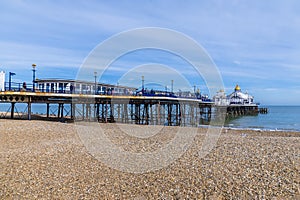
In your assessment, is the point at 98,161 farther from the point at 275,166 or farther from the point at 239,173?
the point at 275,166

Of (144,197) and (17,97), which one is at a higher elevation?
(17,97)

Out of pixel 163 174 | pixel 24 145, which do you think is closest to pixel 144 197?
pixel 163 174

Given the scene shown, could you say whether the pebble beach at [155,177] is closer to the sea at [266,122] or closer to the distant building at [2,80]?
the distant building at [2,80]

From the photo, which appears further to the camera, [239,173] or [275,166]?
[275,166]

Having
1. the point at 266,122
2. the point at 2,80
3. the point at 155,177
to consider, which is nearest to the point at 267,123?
the point at 266,122

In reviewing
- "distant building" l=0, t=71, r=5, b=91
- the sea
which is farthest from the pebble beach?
the sea

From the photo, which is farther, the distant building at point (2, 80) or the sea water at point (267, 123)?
the sea water at point (267, 123)

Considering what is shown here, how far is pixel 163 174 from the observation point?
23.0 feet

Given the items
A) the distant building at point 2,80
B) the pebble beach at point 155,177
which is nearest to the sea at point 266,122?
the distant building at point 2,80

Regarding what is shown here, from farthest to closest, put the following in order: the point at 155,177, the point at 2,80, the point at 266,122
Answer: the point at 266,122 < the point at 2,80 < the point at 155,177

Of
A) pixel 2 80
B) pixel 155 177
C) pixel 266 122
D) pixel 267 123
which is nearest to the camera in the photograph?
pixel 155 177

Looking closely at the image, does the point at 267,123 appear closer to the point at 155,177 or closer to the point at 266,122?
the point at 266,122

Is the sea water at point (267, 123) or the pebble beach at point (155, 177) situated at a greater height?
the pebble beach at point (155, 177)

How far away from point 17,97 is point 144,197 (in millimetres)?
18929
